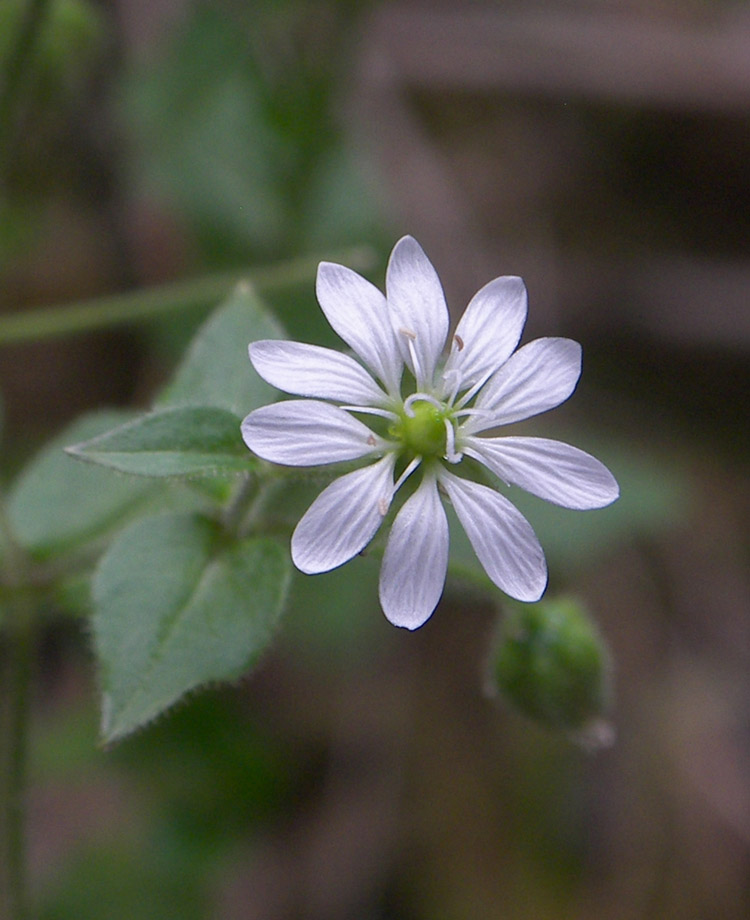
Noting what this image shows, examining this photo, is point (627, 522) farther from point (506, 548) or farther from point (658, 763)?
point (506, 548)

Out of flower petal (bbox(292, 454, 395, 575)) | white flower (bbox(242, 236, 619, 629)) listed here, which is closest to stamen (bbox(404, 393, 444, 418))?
white flower (bbox(242, 236, 619, 629))

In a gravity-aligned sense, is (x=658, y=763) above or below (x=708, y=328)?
below

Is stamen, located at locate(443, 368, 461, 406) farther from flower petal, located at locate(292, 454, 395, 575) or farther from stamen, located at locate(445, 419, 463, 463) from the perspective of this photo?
flower petal, located at locate(292, 454, 395, 575)

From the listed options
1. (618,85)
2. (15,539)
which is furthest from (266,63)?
(15,539)

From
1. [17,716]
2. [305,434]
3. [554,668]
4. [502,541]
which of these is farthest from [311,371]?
[17,716]

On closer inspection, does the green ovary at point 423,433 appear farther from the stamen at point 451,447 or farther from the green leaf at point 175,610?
the green leaf at point 175,610

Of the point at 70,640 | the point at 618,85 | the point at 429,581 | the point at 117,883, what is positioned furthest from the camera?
the point at 618,85

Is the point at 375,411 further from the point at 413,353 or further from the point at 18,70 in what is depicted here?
the point at 18,70
